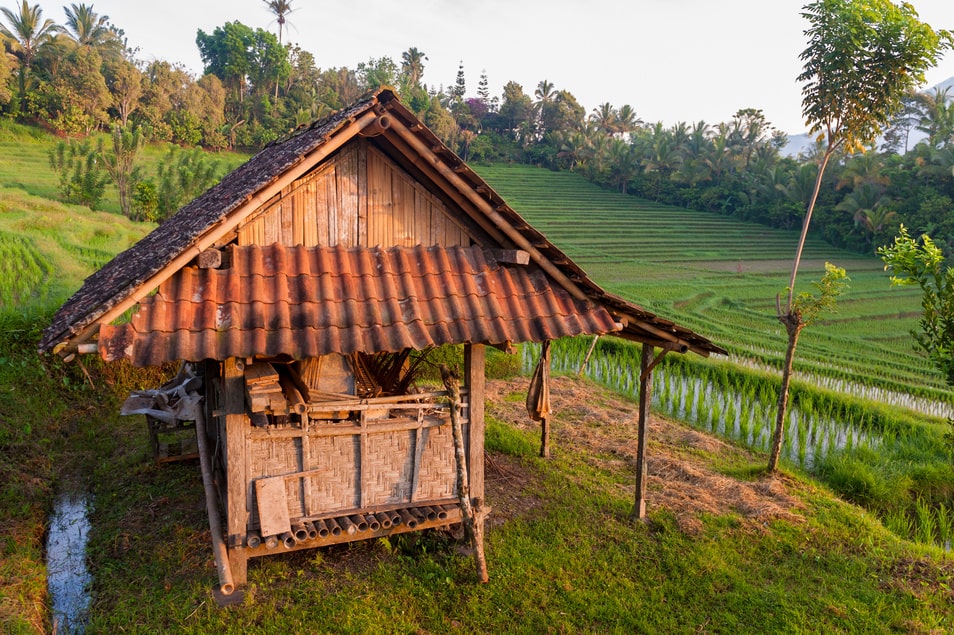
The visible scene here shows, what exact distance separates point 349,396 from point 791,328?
6185 millimetres

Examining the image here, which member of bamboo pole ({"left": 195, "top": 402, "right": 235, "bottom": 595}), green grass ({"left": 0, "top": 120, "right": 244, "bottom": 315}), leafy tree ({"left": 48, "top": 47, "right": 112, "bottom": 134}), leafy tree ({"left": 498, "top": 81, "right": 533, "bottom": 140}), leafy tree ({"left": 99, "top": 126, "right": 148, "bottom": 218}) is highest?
leafy tree ({"left": 498, "top": 81, "right": 533, "bottom": 140})

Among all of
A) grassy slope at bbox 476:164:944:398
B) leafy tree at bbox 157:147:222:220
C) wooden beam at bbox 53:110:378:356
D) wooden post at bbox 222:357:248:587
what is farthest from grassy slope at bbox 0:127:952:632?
leafy tree at bbox 157:147:222:220

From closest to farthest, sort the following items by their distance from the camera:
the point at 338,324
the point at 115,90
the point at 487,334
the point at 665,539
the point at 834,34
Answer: the point at 338,324
the point at 487,334
the point at 665,539
the point at 834,34
the point at 115,90

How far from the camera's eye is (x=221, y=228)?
4609mm

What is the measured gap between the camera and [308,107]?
164 ft

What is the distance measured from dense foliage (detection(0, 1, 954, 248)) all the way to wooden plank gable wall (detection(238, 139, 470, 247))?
73.4 ft

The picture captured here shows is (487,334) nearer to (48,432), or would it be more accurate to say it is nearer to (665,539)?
(665,539)

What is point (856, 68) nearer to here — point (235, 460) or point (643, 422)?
point (643, 422)

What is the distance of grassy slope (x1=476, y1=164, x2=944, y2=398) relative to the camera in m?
15.2

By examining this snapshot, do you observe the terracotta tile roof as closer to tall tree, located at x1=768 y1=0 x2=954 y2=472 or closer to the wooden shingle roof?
the wooden shingle roof

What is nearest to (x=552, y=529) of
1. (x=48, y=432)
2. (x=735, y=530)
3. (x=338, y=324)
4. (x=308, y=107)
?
(x=735, y=530)

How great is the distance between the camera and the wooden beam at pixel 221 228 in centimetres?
407

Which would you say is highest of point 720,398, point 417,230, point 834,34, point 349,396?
point 834,34

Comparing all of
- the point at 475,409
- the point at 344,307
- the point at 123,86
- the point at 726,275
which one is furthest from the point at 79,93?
the point at 475,409
